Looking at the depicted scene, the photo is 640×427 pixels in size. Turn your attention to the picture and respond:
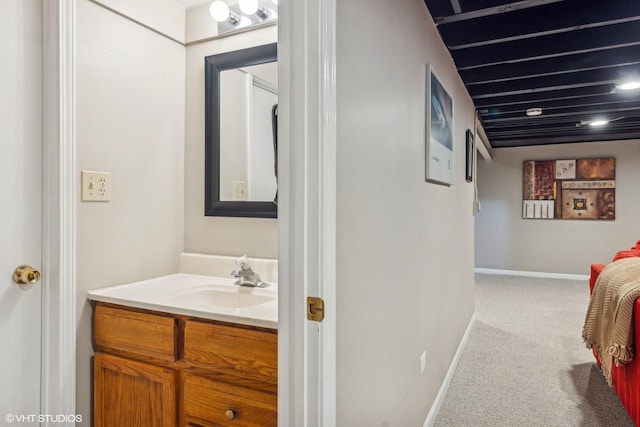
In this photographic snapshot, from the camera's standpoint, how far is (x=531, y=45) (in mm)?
2465

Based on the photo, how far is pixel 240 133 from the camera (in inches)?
79.0

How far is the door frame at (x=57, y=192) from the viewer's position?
126cm

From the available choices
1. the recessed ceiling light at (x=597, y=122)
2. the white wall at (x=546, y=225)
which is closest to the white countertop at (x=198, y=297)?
the recessed ceiling light at (x=597, y=122)

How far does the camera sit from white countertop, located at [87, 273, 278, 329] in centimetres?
132

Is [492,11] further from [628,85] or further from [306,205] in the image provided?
[306,205]

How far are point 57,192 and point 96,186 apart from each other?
0.37 meters

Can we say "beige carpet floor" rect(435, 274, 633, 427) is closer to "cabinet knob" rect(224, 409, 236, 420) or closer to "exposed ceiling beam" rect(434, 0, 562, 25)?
"cabinet knob" rect(224, 409, 236, 420)

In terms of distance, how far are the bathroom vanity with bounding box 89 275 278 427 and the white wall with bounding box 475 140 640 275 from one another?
5931 millimetres

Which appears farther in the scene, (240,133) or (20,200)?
(240,133)

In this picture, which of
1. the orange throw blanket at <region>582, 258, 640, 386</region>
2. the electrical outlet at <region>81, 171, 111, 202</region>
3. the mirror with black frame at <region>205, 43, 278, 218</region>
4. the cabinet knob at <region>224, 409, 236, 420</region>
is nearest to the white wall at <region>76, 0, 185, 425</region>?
the electrical outlet at <region>81, 171, 111, 202</region>

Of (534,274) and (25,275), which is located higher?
(25,275)

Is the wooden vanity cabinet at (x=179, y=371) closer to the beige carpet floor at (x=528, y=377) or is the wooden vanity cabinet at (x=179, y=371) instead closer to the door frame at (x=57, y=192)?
the door frame at (x=57, y=192)

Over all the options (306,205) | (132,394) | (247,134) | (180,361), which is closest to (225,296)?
(180,361)

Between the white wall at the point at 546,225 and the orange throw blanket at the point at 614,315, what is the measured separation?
13.7ft
